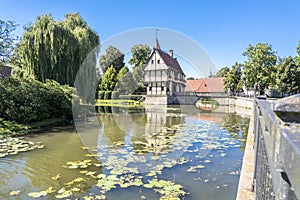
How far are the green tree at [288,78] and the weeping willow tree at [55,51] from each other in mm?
22864

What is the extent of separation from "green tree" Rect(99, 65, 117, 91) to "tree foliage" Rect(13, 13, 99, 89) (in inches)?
694

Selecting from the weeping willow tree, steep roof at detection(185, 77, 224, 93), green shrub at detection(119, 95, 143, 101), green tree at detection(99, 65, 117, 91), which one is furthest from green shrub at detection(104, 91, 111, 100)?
the weeping willow tree

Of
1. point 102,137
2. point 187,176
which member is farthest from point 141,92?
point 187,176

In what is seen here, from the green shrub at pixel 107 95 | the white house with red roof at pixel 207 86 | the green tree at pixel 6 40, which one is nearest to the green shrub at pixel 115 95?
the green shrub at pixel 107 95

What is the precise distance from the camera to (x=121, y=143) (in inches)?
293

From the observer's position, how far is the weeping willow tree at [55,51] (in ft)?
43.4

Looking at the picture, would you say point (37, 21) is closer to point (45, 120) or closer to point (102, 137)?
point (45, 120)

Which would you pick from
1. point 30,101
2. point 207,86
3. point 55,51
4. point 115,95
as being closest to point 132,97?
point 115,95

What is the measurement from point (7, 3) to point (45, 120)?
538 centimetres

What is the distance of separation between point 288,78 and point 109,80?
2322cm

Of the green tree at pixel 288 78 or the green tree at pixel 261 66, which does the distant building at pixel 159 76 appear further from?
the green tree at pixel 288 78

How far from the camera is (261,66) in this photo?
2772 centimetres

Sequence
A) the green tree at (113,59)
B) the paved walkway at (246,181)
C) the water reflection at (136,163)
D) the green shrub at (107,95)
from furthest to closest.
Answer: the green tree at (113,59) < the green shrub at (107,95) < the water reflection at (136,163) < the paved walkway at (246,181)

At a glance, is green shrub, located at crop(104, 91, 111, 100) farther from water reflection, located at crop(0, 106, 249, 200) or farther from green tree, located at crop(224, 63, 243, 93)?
water reflection, located at crop(0, 106, 249, 200)
